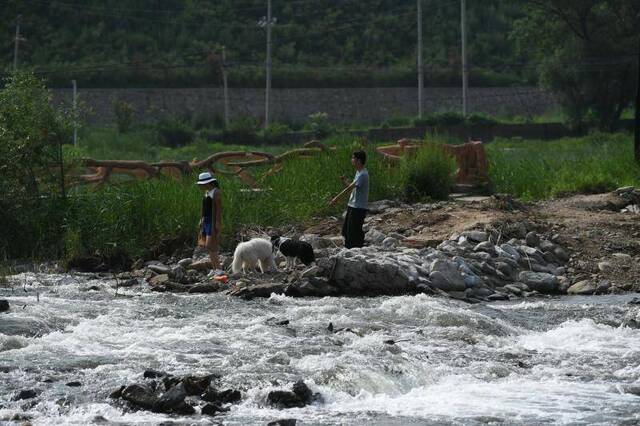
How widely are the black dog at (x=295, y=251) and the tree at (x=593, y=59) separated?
46.3m

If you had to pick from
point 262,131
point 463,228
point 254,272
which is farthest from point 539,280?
point 262,131

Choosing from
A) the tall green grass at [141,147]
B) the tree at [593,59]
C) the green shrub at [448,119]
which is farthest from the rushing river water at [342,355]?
the tree at [593,59]

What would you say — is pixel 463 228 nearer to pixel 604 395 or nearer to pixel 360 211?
pixel 360 211

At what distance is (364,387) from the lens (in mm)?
10023

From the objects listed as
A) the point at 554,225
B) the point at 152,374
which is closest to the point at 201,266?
the point at 554,225

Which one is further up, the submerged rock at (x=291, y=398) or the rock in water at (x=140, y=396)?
the rock in water at (x=140, y=396)

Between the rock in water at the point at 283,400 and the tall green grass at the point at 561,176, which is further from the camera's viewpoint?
the tall green grass at the point at 561,176

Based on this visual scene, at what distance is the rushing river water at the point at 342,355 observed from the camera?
932cm

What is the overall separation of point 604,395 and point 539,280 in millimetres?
5988

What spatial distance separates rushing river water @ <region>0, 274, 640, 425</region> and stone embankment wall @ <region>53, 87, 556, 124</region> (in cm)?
5353

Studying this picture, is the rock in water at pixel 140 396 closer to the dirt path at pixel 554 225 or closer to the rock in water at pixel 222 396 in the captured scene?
the rock in water at pixel 222 396

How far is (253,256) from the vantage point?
15344 mm

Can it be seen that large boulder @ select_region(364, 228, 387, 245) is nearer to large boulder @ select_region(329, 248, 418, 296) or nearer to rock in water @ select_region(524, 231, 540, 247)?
rock in water @ select_region(524, 231, 540, 247)

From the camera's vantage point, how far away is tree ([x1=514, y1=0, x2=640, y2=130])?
201 ft
